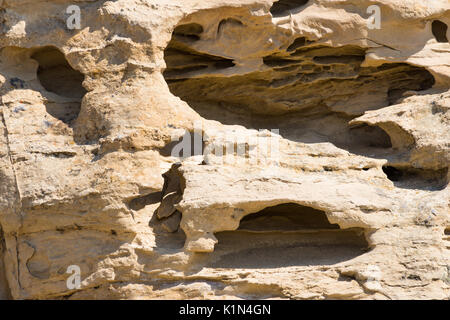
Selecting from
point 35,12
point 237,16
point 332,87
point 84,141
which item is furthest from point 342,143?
point 35,12

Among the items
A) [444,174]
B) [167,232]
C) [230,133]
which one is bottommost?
[167,232]

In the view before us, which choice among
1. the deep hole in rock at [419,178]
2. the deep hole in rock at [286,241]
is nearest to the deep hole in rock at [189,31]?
the deep hole in rock at [286,241]

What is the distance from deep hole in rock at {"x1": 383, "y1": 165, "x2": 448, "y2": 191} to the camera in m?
5.59

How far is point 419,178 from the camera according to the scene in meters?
5.74

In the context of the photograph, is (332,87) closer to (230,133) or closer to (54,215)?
(230,133)

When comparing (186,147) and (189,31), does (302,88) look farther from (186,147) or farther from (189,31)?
(186,147)

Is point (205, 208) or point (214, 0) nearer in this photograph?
point (205, 208)

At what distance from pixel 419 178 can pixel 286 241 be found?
3.74 feet

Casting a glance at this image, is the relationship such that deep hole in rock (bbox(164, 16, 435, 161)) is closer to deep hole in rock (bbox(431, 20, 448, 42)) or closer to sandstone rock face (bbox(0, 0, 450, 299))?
sandstone rock face (bbox(0, 0, 450, 299))

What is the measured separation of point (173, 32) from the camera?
19.4 ft

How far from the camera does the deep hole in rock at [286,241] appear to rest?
541 centimetres

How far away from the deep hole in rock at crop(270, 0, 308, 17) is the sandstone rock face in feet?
0.08

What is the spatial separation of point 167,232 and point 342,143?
1769mm

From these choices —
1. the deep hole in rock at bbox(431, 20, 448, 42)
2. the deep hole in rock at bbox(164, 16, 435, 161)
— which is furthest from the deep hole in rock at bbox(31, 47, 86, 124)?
the deep hole in rock at bbox(431, 20, 448, 42)
